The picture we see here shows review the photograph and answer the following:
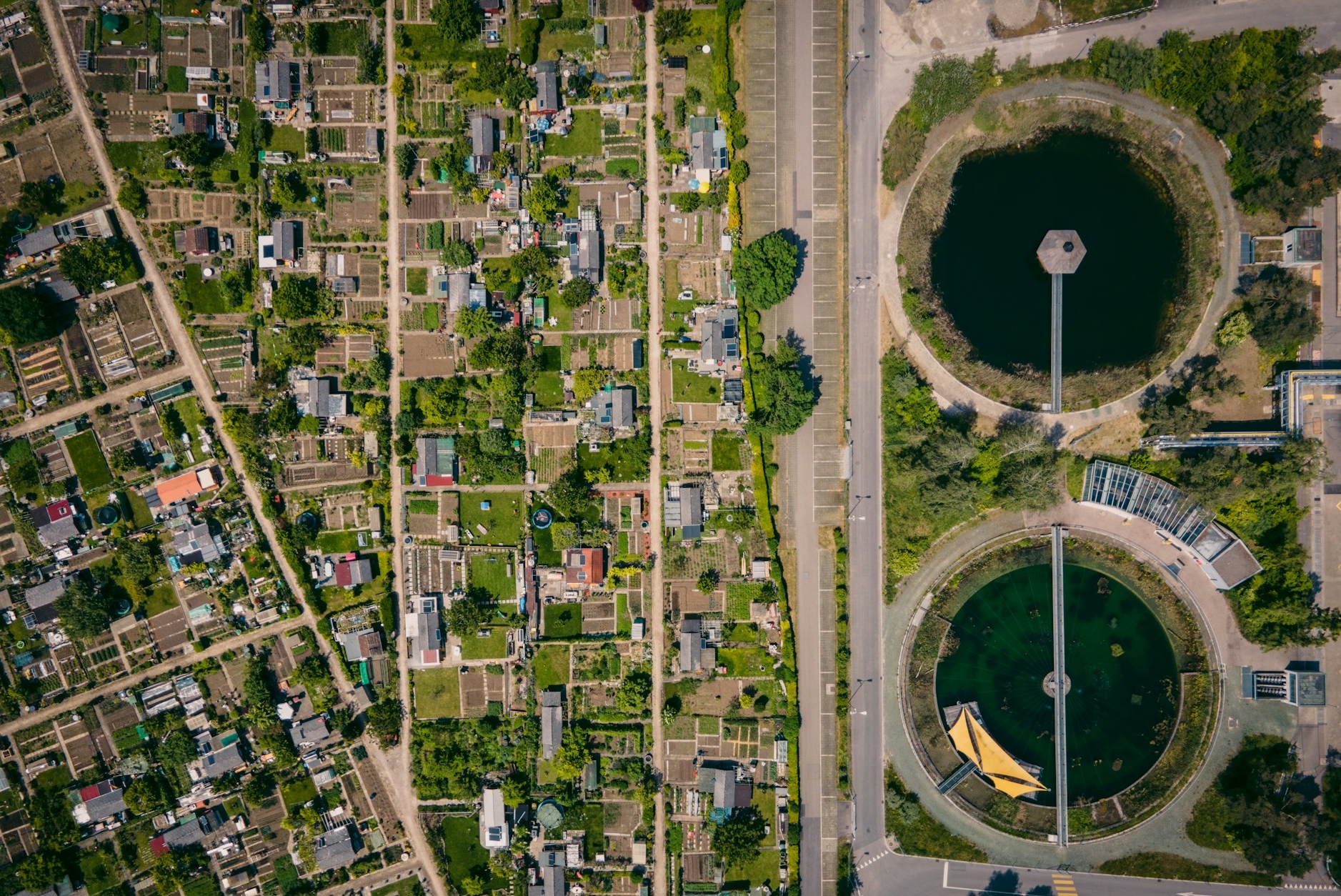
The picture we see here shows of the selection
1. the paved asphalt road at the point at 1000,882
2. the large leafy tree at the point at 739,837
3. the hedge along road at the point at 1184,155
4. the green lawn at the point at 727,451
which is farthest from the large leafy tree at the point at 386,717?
the hedge along road at the point at 1184,155

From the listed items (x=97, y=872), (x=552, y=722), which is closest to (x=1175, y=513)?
(x=552, y=722)

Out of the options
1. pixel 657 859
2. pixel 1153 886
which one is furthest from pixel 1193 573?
pixel 657 859

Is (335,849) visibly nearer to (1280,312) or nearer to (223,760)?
(223,760)

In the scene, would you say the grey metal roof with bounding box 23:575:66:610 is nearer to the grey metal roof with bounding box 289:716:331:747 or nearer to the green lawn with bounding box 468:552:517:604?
the grey metal roof with bounding box 289:716:331:747

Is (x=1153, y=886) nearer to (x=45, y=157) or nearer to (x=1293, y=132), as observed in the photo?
(x=1293, y=132)

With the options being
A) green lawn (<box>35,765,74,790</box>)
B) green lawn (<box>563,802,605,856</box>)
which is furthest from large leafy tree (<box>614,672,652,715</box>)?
green lawn (<box>35,765,74,790</box>)

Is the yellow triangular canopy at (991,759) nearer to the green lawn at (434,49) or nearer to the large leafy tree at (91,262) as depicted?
the green lawn at (434,49)
